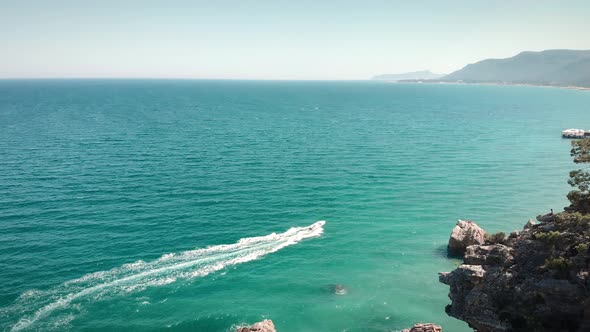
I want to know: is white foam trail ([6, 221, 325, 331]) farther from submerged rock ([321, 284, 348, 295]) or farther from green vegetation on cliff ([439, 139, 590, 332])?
green vegetation on cliff ([439, 139, 590, 332])

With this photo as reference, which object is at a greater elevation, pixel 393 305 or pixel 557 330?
pixel 557 330

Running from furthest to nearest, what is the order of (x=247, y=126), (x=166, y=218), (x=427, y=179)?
1. (x=247, y=126)
2. (x=427, y=179)
3. (x=166, y=218)

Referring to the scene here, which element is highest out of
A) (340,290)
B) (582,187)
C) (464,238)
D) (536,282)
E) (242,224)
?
(582,187)

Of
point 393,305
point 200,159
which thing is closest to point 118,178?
point 200,159

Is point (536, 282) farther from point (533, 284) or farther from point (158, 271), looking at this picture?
point (158, 271)

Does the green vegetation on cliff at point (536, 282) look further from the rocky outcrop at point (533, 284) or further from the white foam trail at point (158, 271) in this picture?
the white foam trail at point (158, 271)

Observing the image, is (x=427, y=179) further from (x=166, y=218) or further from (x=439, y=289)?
(x=166, y=218)

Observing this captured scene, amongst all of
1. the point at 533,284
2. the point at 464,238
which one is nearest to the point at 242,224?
the point at 464,238

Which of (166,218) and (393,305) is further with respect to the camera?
(166,218)
